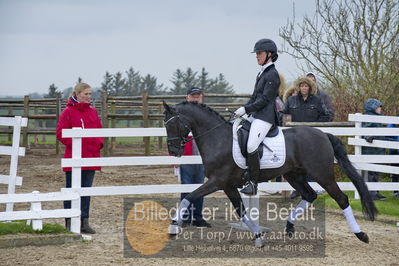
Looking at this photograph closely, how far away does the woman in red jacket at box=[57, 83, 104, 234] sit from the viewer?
8.52 m

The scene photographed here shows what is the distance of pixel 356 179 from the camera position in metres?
8.21

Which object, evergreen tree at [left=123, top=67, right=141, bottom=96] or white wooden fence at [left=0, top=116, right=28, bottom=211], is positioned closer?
white wooden fence at [left=0, top=116, right=28, bottom=211]

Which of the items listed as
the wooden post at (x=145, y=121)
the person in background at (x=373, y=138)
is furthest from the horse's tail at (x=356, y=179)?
the wooden post at (x=145, y=121)

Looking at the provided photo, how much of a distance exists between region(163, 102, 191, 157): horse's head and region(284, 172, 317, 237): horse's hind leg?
5.26ft

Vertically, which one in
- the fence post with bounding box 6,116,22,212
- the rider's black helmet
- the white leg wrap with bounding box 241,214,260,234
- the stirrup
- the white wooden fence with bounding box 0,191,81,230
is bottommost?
the white leg wrap with bounding box 241,214,260,234

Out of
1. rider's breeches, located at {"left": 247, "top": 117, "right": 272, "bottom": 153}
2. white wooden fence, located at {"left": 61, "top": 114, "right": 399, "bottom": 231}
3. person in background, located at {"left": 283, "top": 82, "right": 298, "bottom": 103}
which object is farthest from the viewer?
person in background, located at {"left": 283, "top": 82, "right": 298, "bottom": 103}

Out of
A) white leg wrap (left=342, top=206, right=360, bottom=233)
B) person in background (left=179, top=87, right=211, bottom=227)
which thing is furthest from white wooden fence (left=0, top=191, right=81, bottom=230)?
white leg wrap (left=342, top=206, right=360, bottom=233)

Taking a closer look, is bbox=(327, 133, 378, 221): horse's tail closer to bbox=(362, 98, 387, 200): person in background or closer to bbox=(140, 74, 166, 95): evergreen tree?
bbox=(362, 98, 387, 200): person in background

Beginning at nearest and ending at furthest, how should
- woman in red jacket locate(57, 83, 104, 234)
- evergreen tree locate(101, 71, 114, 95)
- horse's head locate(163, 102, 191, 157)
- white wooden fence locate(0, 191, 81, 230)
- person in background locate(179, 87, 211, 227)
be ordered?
white wooden fence locate(0, 191, 81, 230), horse's head locate(163, 102, 191, 157), woman in red jacket locate(57, 83, 104, 234), person in background locate(179, 87, 211, 227), evergreen tree locate(101, 71, 114, 95)

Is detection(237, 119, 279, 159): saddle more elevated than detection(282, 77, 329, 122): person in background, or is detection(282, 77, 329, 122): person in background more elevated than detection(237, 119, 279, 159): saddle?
detection(282, 77, 329, 122): person in background

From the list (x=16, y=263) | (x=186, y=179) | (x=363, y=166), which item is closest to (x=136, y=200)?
(x=186, y=179)

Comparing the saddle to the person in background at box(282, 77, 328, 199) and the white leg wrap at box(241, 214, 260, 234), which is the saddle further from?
the person in background at box(282, 77, 328, 199)

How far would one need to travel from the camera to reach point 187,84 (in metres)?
59.0

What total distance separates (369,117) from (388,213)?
5.49 feet
